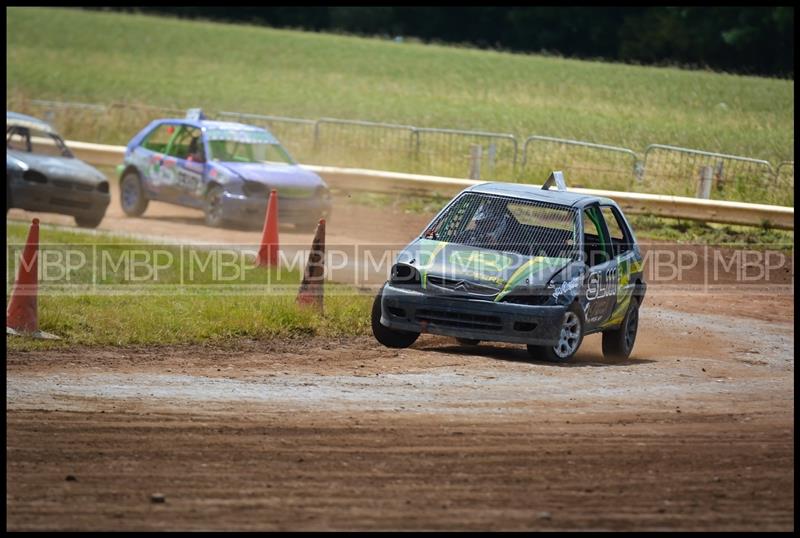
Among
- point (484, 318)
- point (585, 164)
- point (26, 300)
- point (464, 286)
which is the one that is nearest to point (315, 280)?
point (464, 286)

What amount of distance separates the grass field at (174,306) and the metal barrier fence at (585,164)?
8.97 meters

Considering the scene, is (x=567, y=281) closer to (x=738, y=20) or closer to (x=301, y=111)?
→ (x=301, y=111)

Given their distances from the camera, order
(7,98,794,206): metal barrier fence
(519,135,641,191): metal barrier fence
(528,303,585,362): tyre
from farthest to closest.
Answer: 1. (519,135,641,191): metal barrier fence
2. (7,98,794,206): metal barrier fence
3. (528,303,585,362): tyre

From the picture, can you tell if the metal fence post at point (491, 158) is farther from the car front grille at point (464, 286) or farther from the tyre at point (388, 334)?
the car front grille at point (464, 286)

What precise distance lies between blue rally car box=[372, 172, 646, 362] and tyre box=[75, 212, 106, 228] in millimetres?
9187

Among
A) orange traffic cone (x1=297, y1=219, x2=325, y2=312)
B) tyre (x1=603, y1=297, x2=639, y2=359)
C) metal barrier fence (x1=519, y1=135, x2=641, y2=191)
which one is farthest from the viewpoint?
metal barrier fence (x1=519, y1=135, x2=641, y2=191)

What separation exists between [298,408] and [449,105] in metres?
29.7

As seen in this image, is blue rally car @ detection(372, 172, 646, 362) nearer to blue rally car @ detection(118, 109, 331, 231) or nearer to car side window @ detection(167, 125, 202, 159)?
blue rally car @ detection(118, 109, 331, 231)

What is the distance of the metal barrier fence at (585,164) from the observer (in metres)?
22.6

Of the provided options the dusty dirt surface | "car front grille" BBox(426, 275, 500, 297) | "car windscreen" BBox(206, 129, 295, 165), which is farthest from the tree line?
the dusty dirt surface

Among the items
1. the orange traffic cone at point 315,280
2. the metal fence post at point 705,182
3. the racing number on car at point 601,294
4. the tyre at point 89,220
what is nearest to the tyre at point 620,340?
the racing number on car at point 601,294

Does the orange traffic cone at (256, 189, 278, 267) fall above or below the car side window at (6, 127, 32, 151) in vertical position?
below

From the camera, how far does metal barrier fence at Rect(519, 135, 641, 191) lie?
74.0 ft

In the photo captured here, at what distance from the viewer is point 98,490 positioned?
661 centimetres
